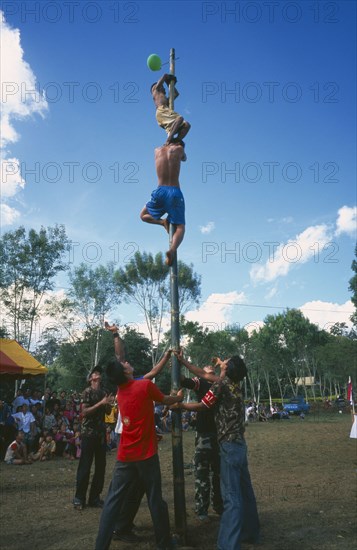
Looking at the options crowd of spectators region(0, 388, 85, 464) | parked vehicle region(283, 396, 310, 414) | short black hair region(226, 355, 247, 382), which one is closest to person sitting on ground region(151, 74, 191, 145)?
short black hair region(226, 355, 247, 382)

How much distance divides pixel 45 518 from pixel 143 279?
2354 cm

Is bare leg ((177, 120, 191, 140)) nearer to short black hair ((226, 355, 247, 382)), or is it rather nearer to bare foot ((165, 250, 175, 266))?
bare foot ((165, 250, 175, 266))

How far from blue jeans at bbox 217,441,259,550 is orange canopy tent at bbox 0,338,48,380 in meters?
7.69

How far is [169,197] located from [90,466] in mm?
4015

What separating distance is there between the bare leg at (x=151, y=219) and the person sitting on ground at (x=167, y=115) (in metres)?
0.96

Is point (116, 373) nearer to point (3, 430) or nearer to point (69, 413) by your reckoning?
point (3, 430)

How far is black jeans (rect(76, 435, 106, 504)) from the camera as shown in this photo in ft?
20.8

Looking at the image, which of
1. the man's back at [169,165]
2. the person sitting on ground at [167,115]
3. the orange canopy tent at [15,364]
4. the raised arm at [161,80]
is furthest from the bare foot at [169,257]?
the orange canopy tent at [15,364]

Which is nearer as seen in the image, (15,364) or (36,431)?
(15,364)

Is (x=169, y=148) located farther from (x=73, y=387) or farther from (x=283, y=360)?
(x=283, y=360)

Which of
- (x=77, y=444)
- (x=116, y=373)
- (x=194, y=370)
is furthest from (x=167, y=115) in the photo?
(x=77, y=444)

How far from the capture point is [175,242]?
213 inches

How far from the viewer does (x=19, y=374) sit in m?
11.6

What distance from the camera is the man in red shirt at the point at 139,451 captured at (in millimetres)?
4285
